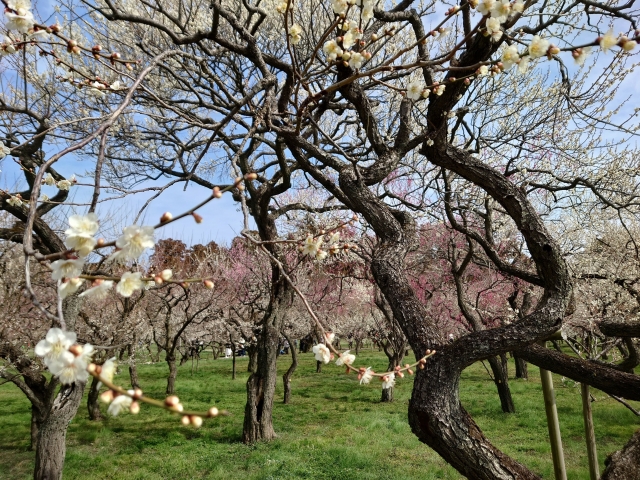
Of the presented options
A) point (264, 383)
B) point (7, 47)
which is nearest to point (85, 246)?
point (7, 47)

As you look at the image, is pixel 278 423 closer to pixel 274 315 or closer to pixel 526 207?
pixel 274 315

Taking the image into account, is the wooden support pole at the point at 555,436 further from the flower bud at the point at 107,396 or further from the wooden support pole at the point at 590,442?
the flower bud at the point at 107,396

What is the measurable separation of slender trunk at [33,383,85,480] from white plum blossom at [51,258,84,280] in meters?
4.77

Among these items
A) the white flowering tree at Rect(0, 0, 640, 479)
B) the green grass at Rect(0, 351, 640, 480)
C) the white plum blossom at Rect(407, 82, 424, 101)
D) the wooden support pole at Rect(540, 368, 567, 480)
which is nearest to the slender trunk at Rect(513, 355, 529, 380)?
the green grass at Rect(0, 351, 640, 480)

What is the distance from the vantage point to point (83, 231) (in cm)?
88

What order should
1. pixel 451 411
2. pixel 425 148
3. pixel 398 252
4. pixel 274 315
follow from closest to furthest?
pixel 451 411, pixel 398 252, pixel 425 148, pixel 274 315

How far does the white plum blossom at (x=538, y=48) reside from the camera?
1409mm

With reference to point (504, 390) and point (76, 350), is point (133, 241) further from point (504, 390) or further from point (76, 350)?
point (504, 390)

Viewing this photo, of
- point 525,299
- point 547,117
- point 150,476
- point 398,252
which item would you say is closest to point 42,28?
point 398,252

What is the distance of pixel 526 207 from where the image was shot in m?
2.60

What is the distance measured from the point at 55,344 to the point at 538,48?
1.65 meters

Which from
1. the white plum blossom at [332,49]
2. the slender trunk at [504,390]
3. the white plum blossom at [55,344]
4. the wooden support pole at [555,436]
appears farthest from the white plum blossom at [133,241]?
the slender trunk at [504,390]

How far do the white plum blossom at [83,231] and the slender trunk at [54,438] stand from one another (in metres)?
4.79

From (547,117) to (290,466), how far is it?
583 centimetres
